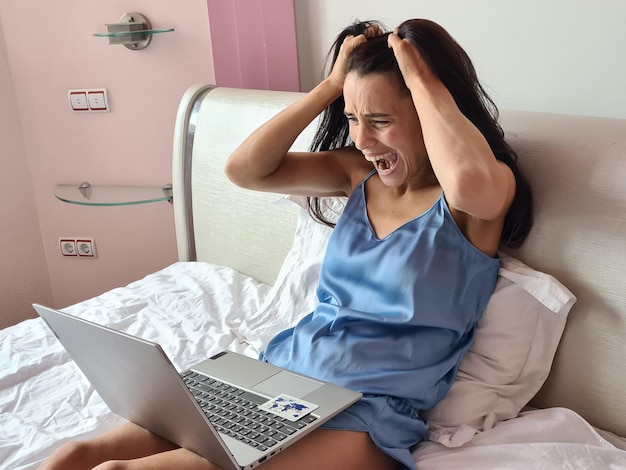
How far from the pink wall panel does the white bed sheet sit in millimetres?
573

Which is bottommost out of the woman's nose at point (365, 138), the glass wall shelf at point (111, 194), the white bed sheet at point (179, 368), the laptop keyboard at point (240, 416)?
the white bed sheet at point (179, 368)

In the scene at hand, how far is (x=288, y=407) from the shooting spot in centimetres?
129

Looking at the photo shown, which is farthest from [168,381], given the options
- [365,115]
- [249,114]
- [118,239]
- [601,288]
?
[118,239]

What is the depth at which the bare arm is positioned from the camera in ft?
4.15

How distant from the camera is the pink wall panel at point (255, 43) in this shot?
7.14ft

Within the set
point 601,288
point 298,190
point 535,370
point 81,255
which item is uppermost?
point 298,190

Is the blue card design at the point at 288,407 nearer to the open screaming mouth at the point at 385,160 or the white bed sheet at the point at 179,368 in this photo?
the white bed sheet at the point at 179,368

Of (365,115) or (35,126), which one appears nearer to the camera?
(365,115)

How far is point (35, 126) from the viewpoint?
2807 millimetres

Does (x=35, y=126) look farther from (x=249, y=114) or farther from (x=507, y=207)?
(x=507, y=207)

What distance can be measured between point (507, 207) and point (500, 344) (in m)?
0.24

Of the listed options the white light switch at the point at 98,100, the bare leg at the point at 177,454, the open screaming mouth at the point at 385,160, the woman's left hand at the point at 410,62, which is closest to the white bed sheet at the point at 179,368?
the bare leg at the point at 177,454

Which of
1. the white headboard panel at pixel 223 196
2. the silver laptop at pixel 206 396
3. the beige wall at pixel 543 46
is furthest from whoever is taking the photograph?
the white headboard panel at pixel 223 196

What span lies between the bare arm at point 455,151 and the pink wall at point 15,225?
1.87 m
